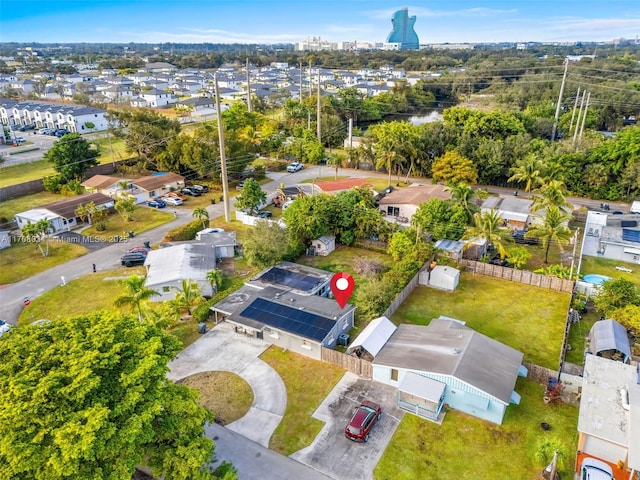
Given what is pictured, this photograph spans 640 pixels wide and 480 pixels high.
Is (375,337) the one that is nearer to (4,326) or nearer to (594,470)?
(594,470)

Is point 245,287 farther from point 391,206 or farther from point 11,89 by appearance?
point 11,89

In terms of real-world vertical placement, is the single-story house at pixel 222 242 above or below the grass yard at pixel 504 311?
above

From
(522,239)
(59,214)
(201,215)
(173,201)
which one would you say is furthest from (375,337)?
(59,214)

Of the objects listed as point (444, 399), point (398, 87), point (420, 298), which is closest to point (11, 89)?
point (398, 87)

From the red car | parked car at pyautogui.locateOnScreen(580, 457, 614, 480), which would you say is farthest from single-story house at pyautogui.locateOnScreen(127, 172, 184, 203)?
parked car at pyautogui.locateOnScreen(580, 457, 614, 480)

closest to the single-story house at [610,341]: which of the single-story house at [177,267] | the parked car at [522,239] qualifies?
the parked car at [522,239]

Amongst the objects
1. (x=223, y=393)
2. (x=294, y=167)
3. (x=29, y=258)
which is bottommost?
(x=223, y=393)

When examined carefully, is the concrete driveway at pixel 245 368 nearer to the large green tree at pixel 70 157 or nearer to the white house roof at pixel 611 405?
the white house roof at pixel 611 405
